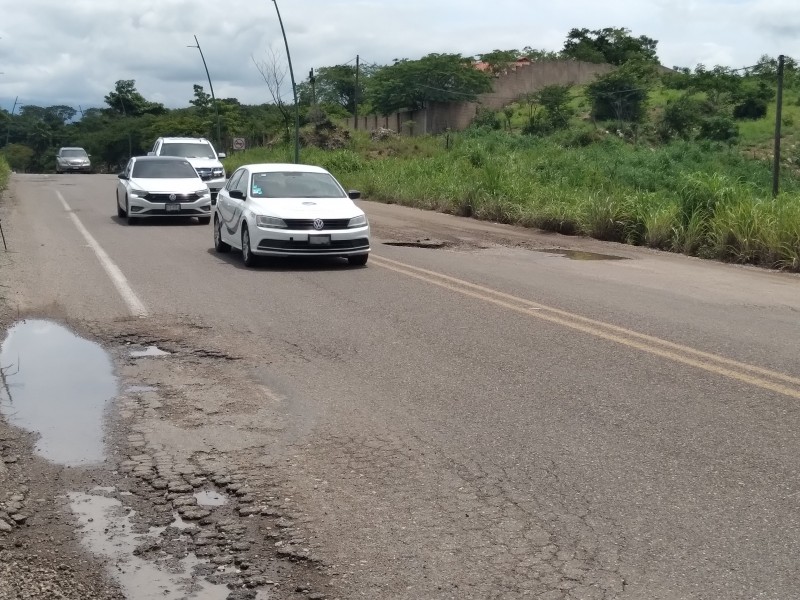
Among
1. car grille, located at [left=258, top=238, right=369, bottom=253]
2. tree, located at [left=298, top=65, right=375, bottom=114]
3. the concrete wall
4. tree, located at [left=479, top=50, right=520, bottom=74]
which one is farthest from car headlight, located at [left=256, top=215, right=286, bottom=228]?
tree, located at [left=298, top=65, right=375, bottom=114]

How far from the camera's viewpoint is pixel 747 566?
4.14 meters

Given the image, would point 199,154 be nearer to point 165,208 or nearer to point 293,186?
point 165,208

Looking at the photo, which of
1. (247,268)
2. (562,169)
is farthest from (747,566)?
(562,169)

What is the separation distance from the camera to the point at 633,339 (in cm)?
890

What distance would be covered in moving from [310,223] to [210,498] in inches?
363

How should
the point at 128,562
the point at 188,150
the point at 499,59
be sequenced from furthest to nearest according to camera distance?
1. the point at 499,59
2. the point at 188,150
3. the point at 128,562

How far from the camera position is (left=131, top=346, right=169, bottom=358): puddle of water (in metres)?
8.55

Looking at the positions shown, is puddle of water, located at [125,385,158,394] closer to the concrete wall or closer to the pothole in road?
the pothole in road

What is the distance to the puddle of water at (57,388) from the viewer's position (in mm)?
6078

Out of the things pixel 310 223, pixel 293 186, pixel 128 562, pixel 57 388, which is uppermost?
pixel 293 186

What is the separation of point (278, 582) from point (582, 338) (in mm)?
5383

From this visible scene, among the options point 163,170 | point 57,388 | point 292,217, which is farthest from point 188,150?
point 57,388

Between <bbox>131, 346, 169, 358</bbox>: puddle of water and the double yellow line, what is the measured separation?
3744mm

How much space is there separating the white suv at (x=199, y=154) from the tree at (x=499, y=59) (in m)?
51.8
